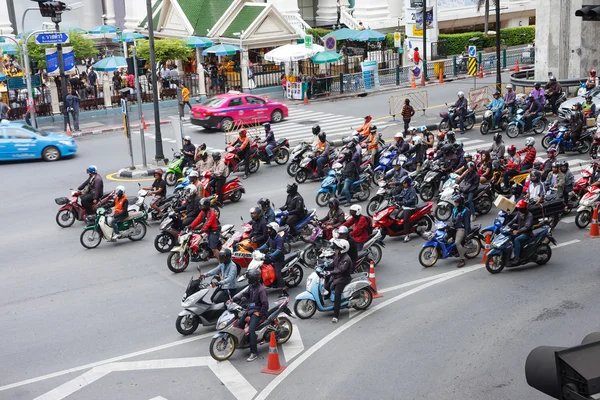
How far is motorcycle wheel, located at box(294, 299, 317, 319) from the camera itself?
1383 cm

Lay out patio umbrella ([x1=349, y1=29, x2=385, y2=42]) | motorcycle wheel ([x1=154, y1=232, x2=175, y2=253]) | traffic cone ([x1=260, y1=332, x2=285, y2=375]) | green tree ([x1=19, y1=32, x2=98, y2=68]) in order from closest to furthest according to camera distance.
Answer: traffic cone ([x1=260, y1=332, x2=285, y2=375])
motorcycle wheel ([x1=154, y1=232, x2=175, y2=253])
green tree ([x1=19, y1=32, x2=98, y2=68])
patio umbrella ([x1=349, y1=29, x2=385, y2=42])

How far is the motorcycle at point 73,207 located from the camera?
64.5 ft

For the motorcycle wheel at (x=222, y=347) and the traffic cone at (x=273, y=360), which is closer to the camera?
the traffic cone at (x=273, y=360)

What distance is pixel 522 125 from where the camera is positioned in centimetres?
2795

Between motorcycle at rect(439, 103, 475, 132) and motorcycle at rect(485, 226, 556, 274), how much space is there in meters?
13.7

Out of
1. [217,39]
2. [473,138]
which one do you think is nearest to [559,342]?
[473,138]

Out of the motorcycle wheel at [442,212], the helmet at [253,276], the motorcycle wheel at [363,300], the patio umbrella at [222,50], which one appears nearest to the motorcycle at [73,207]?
the motorcycle wheel at [442,212]

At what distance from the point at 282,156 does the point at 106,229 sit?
865cm

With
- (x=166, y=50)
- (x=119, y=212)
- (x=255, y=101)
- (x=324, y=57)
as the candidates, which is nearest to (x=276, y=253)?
(x=119, y=212)

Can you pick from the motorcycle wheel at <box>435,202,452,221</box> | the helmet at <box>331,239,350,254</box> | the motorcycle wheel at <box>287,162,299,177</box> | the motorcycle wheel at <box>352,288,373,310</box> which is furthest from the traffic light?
the motorcycle wheel at <box>287,162,299,177</box>

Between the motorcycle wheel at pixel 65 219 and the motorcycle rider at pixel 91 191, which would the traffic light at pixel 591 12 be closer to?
the motorcycle rider at pixel 91 191

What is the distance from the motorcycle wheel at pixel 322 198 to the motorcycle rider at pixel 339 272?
7.10 meters

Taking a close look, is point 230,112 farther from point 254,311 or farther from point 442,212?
point 254,311

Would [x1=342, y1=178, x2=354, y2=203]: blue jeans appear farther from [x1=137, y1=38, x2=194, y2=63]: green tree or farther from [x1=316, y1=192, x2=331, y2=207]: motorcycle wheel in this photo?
[x1=137, y1=38, x2=194, y2=63]: green tree
